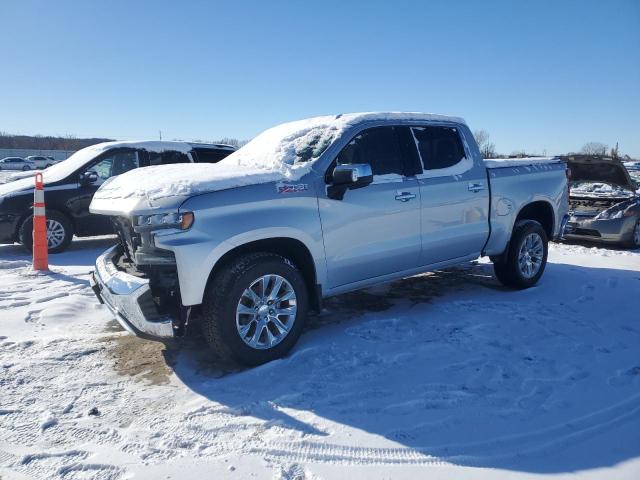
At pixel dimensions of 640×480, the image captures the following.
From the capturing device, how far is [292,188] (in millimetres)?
3996

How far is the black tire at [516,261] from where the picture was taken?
588 centimetres

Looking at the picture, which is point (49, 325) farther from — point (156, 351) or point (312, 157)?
point (312, 157)

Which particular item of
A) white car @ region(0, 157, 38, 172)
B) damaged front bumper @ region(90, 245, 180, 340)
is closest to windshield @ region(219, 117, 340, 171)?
A: damaged front bumper @ region(90, 245, 180, 340)

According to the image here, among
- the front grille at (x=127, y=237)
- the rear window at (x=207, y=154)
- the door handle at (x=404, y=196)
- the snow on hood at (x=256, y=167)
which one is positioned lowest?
the front grille at (x=127, y=237)

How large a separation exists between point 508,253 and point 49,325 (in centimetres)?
498

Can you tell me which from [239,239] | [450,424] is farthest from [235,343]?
[450,424]

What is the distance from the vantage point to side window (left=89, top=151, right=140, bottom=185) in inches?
333

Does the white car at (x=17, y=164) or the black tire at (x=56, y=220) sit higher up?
the white car at (x=17, y=164)

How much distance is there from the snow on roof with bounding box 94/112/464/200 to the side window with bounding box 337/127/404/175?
136 millimetres

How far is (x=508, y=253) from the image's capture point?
19.4ft

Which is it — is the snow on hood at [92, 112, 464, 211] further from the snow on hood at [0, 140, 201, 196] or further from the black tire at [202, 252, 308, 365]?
the snow on hood at [0, 140, 201, 196]

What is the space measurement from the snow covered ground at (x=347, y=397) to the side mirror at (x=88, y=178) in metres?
3.29

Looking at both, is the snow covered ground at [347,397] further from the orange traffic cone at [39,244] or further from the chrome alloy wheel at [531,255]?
the orange traffic cone at [39,244]

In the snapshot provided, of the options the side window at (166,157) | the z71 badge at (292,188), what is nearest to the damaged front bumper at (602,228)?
the z71 badge at (292,188)
